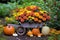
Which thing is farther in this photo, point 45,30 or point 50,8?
point 50,8

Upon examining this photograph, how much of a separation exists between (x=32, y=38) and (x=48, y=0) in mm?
2996

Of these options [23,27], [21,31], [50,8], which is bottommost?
[21,31]

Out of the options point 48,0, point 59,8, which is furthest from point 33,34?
point 48,0

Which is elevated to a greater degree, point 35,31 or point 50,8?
point 50,8

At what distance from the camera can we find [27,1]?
8758 mm

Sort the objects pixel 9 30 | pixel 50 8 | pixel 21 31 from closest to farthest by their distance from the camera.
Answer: pixel 9 30 < pixel 21 31 < pixel 50 8

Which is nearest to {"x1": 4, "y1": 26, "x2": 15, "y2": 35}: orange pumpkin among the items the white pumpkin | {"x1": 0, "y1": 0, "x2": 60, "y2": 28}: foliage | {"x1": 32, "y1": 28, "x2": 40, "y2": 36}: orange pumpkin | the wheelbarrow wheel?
the wheelbarrow wheel

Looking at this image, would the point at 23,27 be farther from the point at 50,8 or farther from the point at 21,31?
the point at 50,8

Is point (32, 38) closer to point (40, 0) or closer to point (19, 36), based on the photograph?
point (19, 36)

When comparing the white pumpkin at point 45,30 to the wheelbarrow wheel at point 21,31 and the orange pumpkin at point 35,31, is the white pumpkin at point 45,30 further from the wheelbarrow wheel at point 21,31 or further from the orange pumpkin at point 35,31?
the wheelbarrow wheel at point 21,31

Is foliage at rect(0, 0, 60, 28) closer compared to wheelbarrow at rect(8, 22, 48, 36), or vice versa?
wheelbarrow at rect(8, 22, 48, 36)

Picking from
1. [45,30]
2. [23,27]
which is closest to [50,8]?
[45,30]

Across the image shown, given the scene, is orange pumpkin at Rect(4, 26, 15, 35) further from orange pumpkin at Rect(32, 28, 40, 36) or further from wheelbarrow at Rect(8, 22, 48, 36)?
orange pumpkin at Rect(32, 28, 40, 36)

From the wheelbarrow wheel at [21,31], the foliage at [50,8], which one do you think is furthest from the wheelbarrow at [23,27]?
the foliage at [50,8]
